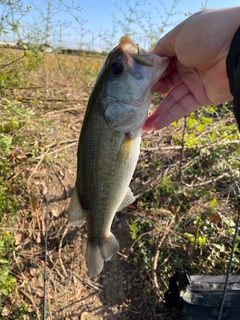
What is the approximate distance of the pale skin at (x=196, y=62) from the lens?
1708mm

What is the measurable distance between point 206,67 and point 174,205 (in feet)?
6.38

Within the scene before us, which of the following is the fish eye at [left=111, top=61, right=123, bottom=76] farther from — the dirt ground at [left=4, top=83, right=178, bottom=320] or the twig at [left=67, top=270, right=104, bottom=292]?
the twig at [left=67, top=270, right=104, bottom=292]

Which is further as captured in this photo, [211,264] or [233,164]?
[233,164]

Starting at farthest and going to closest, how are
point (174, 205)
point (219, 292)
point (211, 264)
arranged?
1. point (174, 205)
2. point (211, 264)
3. point (219, 292)

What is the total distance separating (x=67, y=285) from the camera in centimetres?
314

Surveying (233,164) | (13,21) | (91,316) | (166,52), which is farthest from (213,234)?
(13,21)

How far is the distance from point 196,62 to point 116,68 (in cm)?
51

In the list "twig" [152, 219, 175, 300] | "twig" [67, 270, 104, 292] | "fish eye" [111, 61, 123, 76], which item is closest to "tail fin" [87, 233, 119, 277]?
"fish eye" [111, 61, 123, 76]

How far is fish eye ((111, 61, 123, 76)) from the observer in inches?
68.2

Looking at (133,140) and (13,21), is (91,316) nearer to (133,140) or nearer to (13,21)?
(133,140)

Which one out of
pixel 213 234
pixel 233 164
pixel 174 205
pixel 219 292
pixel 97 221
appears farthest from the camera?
pixel 233 164

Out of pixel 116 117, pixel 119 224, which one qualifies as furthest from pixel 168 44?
pixel 119 224

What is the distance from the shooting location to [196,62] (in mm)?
1871

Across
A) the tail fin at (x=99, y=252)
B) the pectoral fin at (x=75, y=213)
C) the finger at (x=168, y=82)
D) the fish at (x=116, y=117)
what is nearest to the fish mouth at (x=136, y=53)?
the fish at (x=116, y=117)
